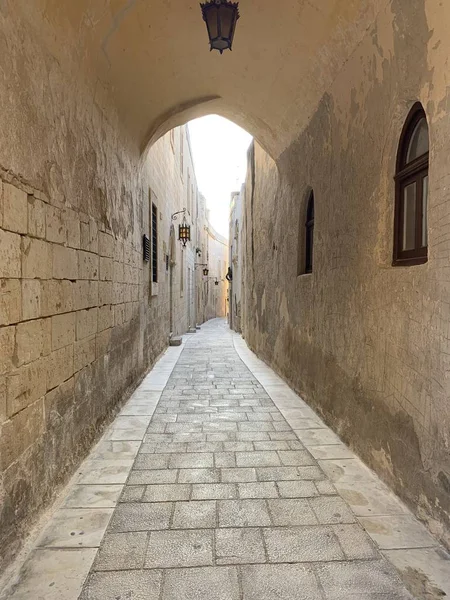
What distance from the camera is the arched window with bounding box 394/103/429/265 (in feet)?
8.55

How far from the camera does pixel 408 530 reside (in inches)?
92.4

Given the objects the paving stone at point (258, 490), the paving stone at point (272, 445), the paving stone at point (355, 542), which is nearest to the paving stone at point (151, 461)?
the paving stone at point (258, 490)

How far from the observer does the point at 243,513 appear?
2.56m

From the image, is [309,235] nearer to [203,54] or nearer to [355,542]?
[203,54]

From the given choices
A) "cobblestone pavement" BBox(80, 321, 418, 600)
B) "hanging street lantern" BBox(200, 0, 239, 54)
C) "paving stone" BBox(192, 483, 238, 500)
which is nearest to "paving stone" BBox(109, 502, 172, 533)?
"cobblestone pavement" BBox(80, 321, 418, 600)

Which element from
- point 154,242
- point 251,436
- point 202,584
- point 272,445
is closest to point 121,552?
point 202,584

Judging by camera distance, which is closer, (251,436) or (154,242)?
(251,436)

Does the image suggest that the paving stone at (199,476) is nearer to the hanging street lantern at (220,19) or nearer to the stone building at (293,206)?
the stone building at (293,206)

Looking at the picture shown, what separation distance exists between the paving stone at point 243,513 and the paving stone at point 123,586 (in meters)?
0.60

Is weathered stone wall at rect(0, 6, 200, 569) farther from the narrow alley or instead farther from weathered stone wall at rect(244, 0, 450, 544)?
weathered stone wall at rect(244, 0, 450, 544)

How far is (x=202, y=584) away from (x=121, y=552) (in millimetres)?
530

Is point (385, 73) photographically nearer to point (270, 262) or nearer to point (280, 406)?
point (280, 406)

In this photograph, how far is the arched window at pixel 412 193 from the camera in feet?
8.55

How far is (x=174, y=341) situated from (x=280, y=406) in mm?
6529
